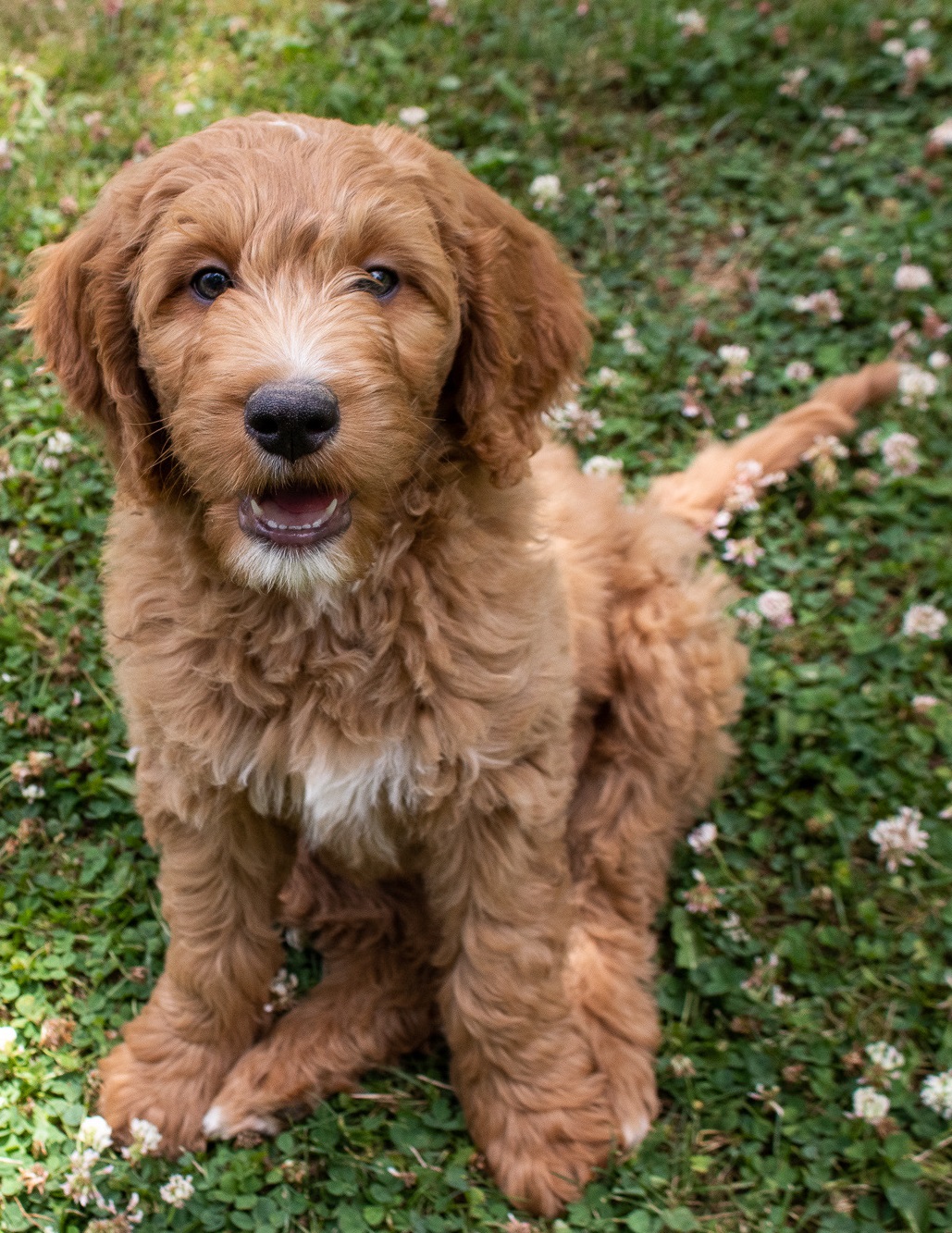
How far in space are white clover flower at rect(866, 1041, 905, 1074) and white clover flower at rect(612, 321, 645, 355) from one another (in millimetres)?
2717

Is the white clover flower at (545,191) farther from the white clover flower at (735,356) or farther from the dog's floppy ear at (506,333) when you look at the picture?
the dog's floppy ear at (506,333)

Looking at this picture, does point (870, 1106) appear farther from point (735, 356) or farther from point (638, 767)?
point (735, 356)

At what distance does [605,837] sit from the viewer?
11.9 feet

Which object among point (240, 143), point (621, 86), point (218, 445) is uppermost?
point (240, 143)

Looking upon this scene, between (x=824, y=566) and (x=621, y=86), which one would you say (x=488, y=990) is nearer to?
(x=824, y=566)

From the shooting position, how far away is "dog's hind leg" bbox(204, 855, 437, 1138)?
3.22m

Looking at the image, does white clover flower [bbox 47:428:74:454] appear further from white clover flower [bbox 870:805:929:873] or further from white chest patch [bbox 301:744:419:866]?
white clover flower [bbox 870:805:929:873]

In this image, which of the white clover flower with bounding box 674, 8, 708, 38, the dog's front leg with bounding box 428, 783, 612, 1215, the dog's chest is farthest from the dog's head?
the white clover flower with bounding box 674, 8, 708, 38

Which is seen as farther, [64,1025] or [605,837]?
[605,837]

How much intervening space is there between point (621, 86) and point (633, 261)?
3.35 ft

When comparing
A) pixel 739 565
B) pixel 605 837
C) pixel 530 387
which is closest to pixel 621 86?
pixel 739 565

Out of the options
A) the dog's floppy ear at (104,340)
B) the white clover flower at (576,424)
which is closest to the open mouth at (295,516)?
the dog's floppy ear at (104,340)

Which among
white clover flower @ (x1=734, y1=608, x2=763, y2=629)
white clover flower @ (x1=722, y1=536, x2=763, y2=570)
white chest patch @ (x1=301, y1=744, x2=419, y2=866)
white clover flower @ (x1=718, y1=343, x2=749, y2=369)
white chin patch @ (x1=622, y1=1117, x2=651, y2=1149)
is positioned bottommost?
white chin patch @ (x1=622, y1=1117, x2=651, y2=1149)

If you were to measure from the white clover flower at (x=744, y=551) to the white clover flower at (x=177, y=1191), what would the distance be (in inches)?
103
